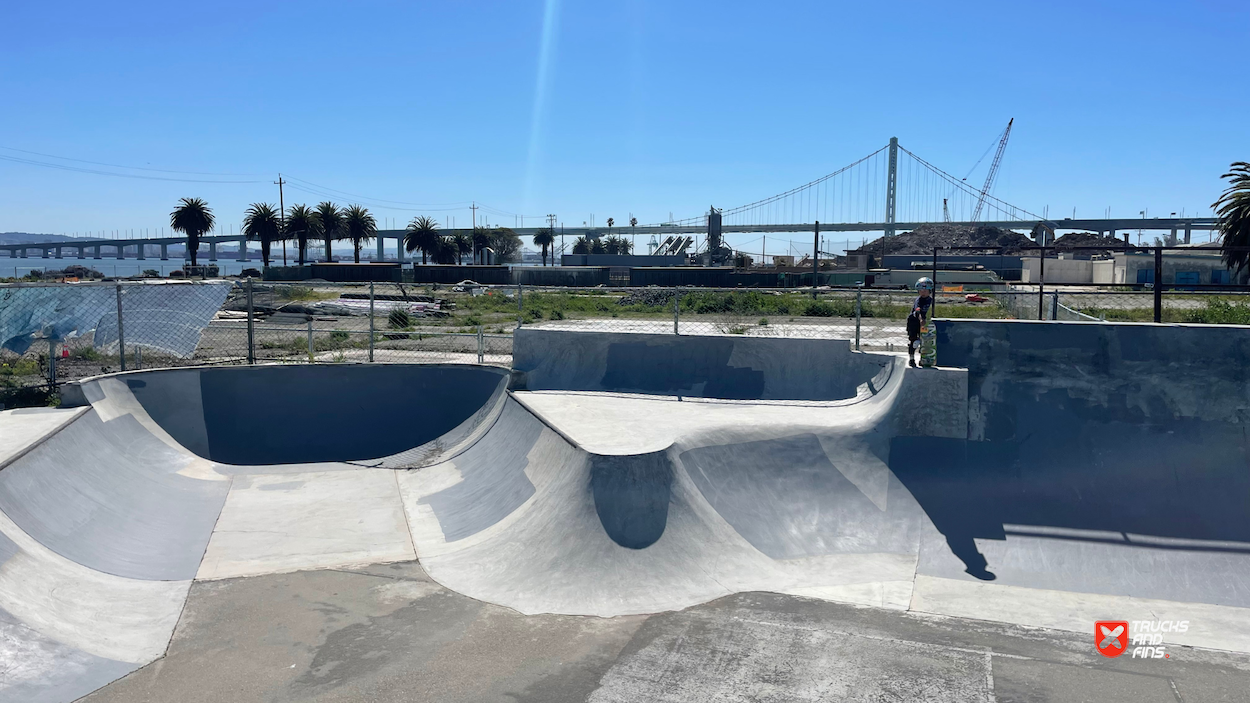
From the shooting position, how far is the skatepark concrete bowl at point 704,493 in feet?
26.2

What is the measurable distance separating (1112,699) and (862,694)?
1.87 meters

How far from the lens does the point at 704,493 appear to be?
9578 millimetres

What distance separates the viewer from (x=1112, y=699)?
5.97 metres

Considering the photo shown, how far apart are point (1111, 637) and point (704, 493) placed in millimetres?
4282

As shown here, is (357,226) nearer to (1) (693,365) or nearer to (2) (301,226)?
(2) (301,226)

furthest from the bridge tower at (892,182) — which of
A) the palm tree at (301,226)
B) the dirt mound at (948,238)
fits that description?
the palm tree at (301,226)

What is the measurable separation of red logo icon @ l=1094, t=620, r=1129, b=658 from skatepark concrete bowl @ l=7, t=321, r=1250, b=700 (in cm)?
33

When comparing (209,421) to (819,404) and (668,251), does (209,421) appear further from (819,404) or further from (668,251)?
(668,251)

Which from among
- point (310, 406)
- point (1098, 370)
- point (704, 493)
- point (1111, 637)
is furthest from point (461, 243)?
point (1111, 637)

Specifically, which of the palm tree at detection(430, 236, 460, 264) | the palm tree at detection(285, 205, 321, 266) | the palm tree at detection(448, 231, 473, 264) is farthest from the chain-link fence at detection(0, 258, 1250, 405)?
the palm tree at detection(448, 231, 473, 264)

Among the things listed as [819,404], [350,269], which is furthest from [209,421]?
[350,269]

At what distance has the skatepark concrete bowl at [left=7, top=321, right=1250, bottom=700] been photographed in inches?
314
